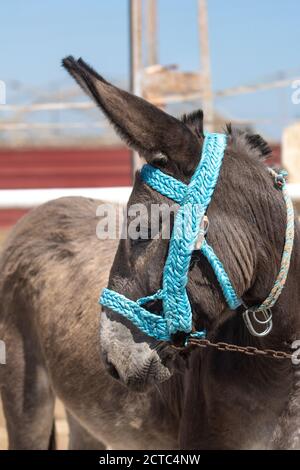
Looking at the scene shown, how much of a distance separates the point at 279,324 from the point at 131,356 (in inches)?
21.5

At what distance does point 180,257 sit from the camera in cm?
223

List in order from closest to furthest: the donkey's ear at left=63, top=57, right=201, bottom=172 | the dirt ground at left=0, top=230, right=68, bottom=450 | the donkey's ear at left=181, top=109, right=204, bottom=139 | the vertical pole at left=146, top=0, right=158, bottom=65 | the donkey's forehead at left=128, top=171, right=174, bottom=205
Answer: the donkey's ear at left=63, top=57, right=201, bottom=172 → the donkey's forehead at left=128, top=171, right=174, bottom=205 → the donkey's ear at left=181, top=109, right=204, bottom=139 → the dirt ground at left=0, top=230, right=68, bottom=450 → the vertical pole at left=146, top=0, right=158, bottom=65

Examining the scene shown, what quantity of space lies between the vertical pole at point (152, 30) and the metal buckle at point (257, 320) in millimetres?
7752

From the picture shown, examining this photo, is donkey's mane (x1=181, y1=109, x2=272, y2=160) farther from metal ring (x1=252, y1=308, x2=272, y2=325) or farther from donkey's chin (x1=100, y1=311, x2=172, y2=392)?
donkey's chin (x1=100, y1=311, x2=172, y2=392)

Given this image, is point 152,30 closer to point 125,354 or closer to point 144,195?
point 144,195

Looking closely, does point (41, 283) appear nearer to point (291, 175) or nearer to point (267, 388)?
point (267, 388)

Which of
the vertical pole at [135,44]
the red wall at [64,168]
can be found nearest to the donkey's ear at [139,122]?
the vertical pole at [135,44]

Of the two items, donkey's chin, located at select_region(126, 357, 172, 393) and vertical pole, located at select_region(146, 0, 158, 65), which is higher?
vertical pole, located at select_region(146, 0, 158, 65)

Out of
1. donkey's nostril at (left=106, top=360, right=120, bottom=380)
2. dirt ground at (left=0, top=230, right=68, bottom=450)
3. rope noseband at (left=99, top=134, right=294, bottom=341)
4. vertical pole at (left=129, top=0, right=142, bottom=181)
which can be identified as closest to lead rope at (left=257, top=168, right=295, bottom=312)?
rope noseband at (left=99, top=134, right=294, bottom=341)

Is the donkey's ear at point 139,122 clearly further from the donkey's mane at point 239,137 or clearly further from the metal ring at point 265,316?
the metal ring at point 265,316

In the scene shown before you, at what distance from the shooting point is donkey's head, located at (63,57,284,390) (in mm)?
2225

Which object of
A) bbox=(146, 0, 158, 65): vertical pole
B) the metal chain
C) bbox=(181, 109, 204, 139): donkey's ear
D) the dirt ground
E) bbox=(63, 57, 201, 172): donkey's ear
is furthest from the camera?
bbox=(146, 0, 158, 65): vertical pole

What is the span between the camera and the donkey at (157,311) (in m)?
2.28
